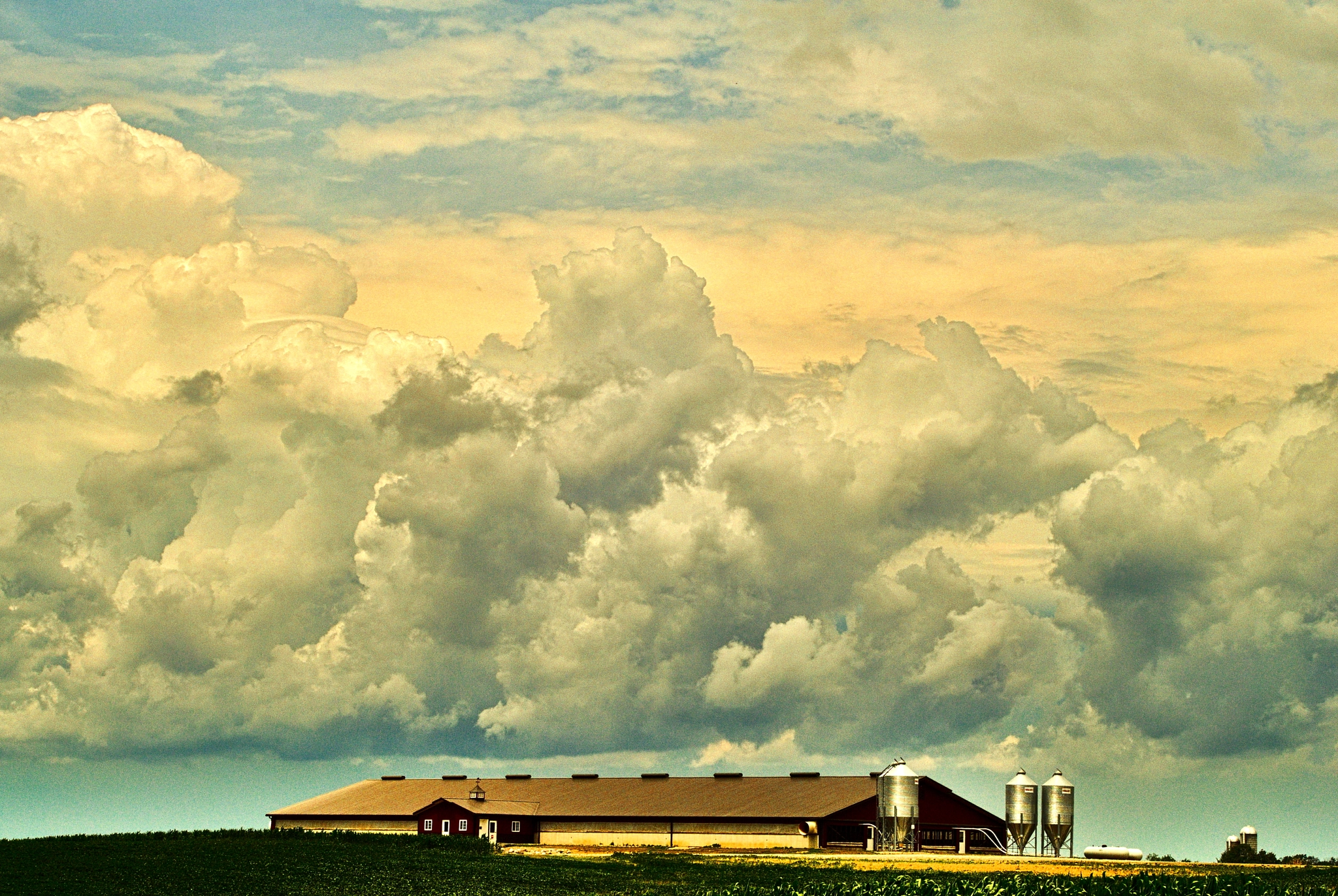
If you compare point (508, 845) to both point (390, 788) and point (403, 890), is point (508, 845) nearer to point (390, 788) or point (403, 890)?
point (390, 788)

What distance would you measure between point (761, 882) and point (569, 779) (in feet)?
229

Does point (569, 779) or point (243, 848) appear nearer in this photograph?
point (243, 848)

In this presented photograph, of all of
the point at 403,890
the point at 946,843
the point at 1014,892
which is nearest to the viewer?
the point at 1014,892

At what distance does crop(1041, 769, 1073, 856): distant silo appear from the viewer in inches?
4129

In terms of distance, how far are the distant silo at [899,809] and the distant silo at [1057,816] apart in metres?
9.57

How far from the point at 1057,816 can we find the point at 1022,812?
276 cm

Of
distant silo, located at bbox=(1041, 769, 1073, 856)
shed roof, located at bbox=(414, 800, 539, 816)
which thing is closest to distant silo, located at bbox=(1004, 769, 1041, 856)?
distant silo, located at bbox=(1041, 769, 1073, 856)

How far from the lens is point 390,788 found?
143 m

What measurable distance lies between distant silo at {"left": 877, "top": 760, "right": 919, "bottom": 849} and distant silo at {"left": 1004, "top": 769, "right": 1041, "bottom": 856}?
8061 mm

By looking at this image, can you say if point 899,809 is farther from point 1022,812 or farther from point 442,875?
point 442,875

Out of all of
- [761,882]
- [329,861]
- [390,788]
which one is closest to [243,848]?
[329,861]

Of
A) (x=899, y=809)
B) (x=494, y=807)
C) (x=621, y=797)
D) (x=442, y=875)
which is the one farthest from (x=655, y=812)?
(x=442, y=875)

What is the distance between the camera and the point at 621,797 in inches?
4911

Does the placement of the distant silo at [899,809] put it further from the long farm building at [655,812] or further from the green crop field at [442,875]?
the green crop field at [442,875]
